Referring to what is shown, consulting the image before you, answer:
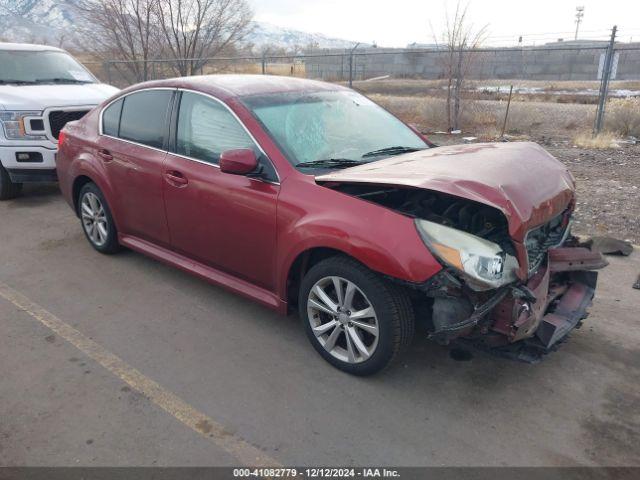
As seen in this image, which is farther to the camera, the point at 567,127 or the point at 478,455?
the point at 567,127

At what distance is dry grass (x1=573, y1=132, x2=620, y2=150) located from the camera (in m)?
9.93

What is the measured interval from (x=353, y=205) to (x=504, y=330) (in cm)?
108

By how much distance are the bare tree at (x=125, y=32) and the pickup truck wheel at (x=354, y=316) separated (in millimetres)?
15833

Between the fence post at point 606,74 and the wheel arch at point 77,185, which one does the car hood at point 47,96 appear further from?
the fence post at point 606,74

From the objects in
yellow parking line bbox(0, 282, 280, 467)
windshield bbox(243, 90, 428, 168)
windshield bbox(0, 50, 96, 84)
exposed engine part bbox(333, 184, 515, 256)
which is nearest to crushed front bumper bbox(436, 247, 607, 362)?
exposed engine part bbox(333, 184, 515, 256)

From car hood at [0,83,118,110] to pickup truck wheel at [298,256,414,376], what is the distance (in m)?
5.32

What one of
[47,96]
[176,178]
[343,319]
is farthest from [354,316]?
[47,96]

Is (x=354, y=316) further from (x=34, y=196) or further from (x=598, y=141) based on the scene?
(x=598, y=141)

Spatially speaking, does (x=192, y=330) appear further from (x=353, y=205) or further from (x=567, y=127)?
(x=567, y=127)

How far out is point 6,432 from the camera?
275 cm

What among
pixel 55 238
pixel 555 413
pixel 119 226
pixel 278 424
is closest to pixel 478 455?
pixel 555 413

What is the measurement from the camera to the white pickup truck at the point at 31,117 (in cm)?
666

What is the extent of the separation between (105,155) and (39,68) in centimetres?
440

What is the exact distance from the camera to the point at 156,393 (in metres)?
3.06
